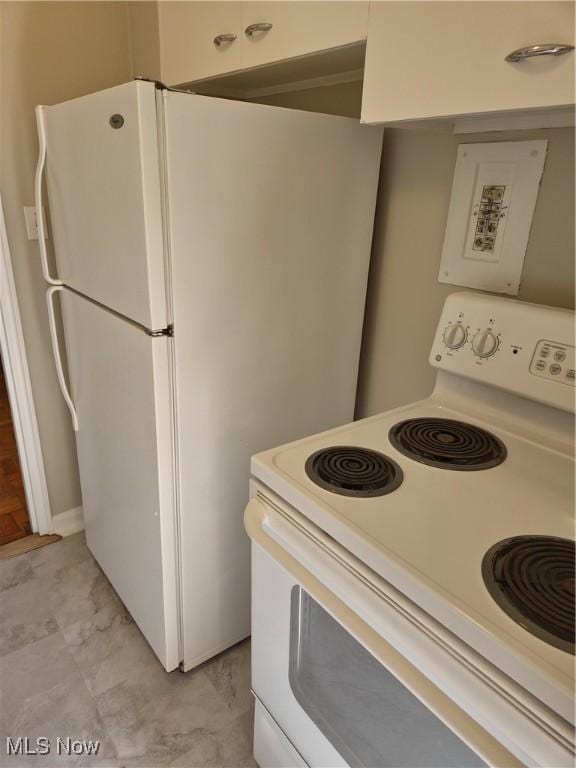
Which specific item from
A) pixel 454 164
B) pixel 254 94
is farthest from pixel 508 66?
pixel 254 94

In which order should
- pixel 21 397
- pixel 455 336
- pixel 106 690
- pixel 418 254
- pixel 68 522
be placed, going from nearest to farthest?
pixel 455 336 < pixel 418 254 < pixel 106 690 < pixel 21 397 < pixel 68 522

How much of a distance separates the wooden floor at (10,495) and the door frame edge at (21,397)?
0.10 metres

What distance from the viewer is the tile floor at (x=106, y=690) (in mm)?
1380

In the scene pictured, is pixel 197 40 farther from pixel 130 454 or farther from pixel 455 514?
pixel 455 514

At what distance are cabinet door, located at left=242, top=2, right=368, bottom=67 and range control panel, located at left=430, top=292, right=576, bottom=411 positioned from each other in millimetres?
572

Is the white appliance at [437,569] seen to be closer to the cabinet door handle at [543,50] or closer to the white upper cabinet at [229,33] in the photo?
the cabinet door handle at [543,50]

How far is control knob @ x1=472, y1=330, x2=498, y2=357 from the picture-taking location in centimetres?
108

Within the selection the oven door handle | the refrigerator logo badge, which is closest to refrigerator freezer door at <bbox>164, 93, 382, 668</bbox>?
the refrigerator logo badge

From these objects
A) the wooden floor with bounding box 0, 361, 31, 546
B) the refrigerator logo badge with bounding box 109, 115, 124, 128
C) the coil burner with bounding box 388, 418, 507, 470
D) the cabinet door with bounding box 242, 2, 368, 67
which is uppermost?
the cabinet door with bounding box 242, 2, 368, 67

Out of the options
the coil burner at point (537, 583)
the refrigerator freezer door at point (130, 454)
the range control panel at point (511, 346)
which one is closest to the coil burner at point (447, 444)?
the range control panel at point (511, 346)

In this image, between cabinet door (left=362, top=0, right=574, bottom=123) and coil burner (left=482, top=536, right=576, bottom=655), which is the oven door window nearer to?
coil burner (left=482, top=536, right=576, bottom=655)

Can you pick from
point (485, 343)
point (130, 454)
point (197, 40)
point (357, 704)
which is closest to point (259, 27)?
point (197, 40)

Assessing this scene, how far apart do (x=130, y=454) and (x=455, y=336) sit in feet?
2.90

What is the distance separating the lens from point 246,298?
1.26 metres
